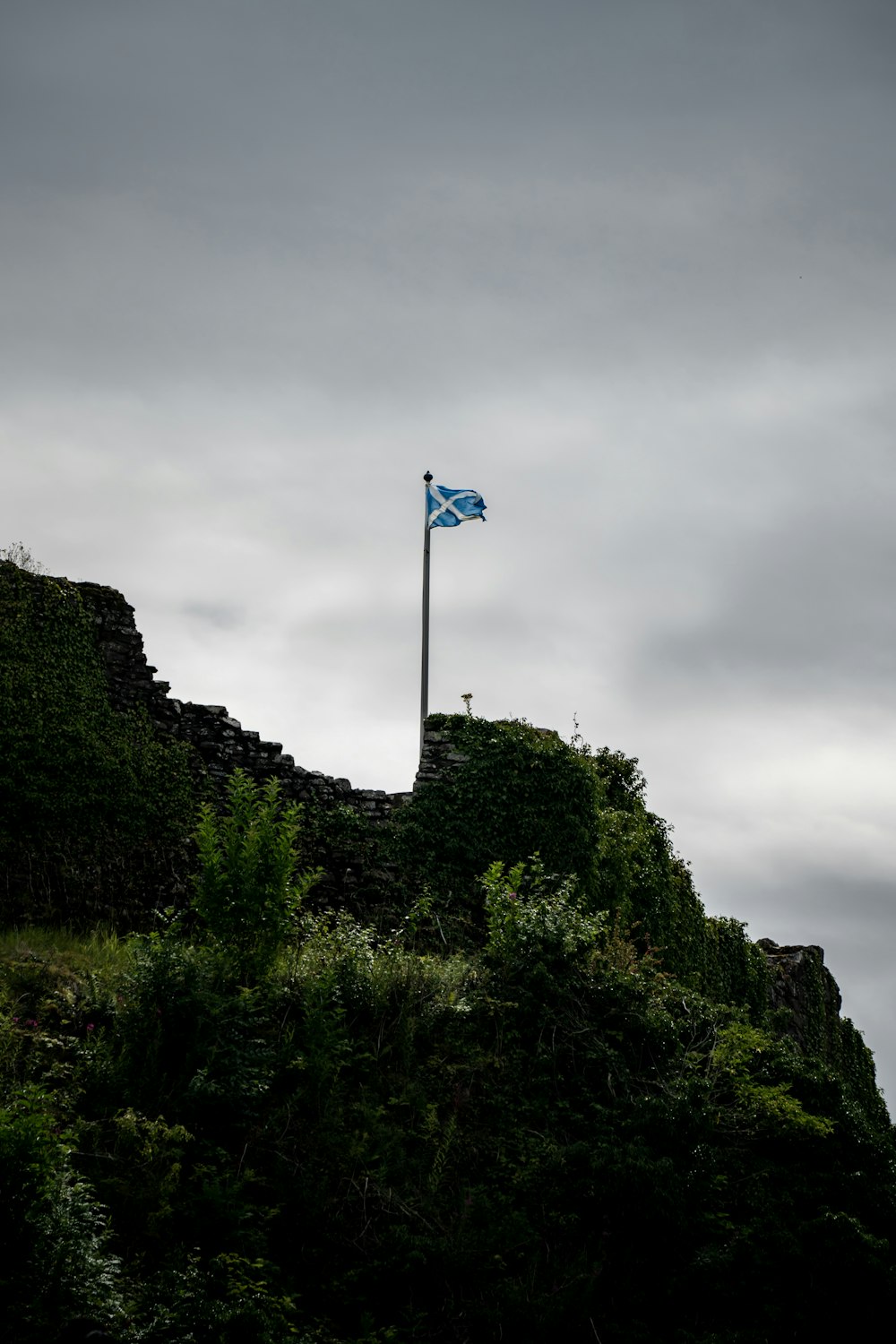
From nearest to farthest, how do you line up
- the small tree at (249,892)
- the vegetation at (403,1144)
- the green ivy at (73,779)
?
the vegetation at (403,1144)
the small tree at (249,892)
the green ivy at (73,779)

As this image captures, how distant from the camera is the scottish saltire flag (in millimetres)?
19000

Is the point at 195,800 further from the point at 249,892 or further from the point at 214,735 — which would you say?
the point at 249,892

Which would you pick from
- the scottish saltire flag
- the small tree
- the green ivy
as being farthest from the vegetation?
the scottish saltire flag

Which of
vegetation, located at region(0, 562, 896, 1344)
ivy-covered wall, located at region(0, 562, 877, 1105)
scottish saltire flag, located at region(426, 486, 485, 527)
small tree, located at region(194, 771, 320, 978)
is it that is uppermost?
scottish saltire flag, located at region(426, 486, 485, 527)

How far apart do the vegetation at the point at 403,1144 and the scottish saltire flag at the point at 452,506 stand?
28.2ft

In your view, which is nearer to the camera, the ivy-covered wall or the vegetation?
the vegetation

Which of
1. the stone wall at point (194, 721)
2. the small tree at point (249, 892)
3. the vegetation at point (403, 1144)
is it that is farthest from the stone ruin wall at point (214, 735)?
the small tree at point (249, 892)

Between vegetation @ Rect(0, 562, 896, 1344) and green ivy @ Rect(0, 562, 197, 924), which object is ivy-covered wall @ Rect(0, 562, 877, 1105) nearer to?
green ivy @ Rect(0, 562, 197, 924)

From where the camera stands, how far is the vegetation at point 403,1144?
20.9 feet

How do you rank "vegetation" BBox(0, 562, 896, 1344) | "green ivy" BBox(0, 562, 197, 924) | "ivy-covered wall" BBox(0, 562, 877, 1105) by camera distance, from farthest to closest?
"ivy-covered wall" BBox(0, 562, 877, 1105) → "green ivy" BBox(0, 562, 197, 924) → "vegetation" BBox(0, 562, 896, 1344)

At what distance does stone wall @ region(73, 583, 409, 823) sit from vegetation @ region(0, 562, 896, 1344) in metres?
3.18

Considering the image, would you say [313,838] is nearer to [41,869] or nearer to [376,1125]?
[41,869]

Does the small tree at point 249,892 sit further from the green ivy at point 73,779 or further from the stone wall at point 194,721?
the stone wall at point 194,721

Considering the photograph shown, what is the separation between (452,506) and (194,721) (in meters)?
6.59
